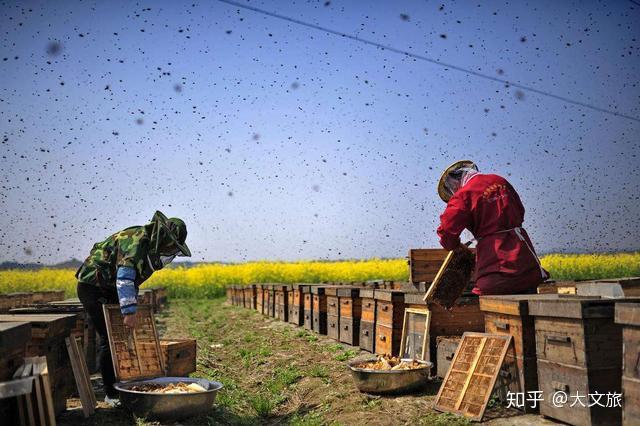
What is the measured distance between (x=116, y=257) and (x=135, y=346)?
937 millimetres

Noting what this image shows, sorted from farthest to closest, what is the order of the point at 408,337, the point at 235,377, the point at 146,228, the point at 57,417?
the point at 235,377, the point at 408,337, the point at 146,228, the point at 57,417

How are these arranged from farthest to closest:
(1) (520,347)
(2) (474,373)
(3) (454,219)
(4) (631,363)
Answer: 1. (3) (454,219)
2. (2) (474,373)
3. (1) (520,347)
4. (4) (631,363)

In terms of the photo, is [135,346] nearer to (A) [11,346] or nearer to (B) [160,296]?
(A) [11,346]

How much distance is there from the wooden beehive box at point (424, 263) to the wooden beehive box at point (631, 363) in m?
4.83

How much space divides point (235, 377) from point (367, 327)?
6.55ft

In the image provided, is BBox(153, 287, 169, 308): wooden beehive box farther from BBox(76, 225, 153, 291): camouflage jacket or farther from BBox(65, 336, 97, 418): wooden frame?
BBox(65, 336, 97, 418): wooden frame

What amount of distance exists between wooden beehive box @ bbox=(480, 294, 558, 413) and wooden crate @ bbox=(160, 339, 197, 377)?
3604mm

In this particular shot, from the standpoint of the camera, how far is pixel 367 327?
8.37 m

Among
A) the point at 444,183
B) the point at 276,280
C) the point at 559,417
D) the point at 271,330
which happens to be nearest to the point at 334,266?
the point at 276,280

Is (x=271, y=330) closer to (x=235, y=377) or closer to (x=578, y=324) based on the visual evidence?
(x=235, y=377)

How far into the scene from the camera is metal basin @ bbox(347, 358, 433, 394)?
19.4 feet

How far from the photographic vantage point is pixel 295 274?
29.8 m

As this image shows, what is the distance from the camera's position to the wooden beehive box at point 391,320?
738cm

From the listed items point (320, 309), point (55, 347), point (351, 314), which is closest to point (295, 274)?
point (320, 309)
